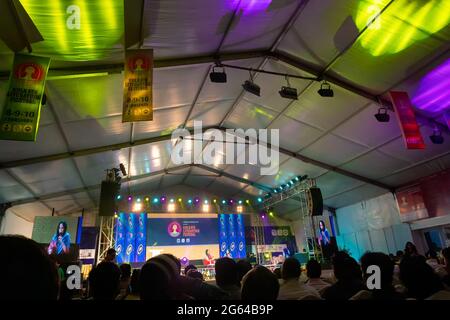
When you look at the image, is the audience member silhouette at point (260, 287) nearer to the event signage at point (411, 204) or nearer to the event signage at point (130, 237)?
the event signage at point (411, 204)

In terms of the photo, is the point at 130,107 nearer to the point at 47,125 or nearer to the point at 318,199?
the point at 47,125

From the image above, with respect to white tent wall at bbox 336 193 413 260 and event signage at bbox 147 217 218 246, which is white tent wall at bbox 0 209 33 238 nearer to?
event signage at bbox 147 217 218 246

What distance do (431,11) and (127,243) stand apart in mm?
12016

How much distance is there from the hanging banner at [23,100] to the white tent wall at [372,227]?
1118 cm

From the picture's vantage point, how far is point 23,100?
3768 mm

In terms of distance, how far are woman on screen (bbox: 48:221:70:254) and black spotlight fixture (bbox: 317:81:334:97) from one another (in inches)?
336

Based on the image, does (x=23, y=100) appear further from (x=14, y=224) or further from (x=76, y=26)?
(x=14, y=224)

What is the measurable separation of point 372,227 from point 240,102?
7569mm

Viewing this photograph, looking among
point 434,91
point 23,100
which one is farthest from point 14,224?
point 434,91

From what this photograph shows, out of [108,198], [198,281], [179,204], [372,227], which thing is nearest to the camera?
[198,281]

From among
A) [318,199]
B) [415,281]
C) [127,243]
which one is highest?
[318,199]

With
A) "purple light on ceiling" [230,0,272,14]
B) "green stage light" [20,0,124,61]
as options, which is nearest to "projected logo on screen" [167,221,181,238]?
"green stage light" [20,0,124,61]

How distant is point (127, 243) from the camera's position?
12164 mm
